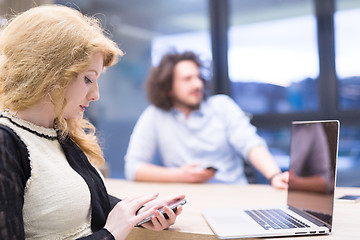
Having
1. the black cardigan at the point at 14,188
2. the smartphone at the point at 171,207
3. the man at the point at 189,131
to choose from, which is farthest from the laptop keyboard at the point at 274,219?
the man at the point at 189,131

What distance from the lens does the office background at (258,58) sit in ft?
9.88

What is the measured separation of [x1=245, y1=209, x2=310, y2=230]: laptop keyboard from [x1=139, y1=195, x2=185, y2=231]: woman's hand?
226mm

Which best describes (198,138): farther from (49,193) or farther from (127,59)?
(127,59)

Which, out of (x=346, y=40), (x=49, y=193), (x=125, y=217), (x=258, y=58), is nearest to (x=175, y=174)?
(x=125, y=217)

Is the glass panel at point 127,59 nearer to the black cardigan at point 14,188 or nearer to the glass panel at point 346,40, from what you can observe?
the glass panel at point 346,40

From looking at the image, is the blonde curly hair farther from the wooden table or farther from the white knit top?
the wooden table

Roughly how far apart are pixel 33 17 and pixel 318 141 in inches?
31.6

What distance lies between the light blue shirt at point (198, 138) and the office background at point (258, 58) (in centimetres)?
52

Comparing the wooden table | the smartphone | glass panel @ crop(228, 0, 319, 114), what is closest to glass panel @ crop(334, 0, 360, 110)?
glass panel @ crop(228, 0, 319, 114)

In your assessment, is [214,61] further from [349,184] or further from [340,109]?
[349,184]

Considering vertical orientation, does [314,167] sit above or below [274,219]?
above

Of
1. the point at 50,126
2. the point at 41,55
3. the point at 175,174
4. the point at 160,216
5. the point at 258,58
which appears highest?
the point at 258,58

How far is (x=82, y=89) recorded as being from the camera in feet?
3.11

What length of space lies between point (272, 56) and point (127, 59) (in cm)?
152
